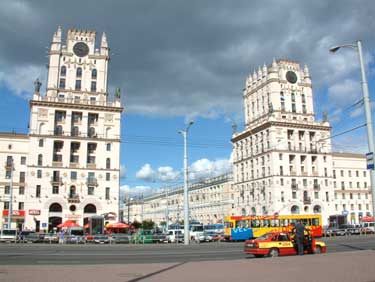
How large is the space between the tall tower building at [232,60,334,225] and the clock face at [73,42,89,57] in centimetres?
3776

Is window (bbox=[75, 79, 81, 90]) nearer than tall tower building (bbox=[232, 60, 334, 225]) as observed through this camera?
Yes

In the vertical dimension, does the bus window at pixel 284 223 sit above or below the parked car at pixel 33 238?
above

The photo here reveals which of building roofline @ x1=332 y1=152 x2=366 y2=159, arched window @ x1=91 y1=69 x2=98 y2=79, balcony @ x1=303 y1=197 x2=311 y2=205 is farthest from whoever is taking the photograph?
building roofline @ x1=332 y1=152 x2=366 y2=159

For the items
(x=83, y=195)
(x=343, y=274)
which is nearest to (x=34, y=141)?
(x=83, y=195)

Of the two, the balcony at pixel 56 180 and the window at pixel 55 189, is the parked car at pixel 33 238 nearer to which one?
the window at pixel 55 189

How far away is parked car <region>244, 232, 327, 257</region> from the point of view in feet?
70.3

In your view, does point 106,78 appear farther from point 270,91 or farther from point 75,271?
point 75,271

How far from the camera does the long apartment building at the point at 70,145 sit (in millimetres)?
68812

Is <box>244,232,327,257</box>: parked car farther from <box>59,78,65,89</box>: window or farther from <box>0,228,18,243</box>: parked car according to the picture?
<box>59,78,65,89</box>: window

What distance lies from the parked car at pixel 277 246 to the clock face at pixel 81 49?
64708 mm

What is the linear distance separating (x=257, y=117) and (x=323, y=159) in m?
16.6

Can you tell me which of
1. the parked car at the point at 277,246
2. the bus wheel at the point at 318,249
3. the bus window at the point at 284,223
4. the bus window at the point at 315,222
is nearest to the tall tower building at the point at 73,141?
the bus window at the point at 284,223

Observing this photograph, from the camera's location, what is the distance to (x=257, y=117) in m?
92.6

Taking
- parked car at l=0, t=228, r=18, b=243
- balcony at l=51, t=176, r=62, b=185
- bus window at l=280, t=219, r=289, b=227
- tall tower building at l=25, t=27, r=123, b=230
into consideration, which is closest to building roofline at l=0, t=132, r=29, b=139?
tall tower building at l=25, t=27, r=123, b=230
